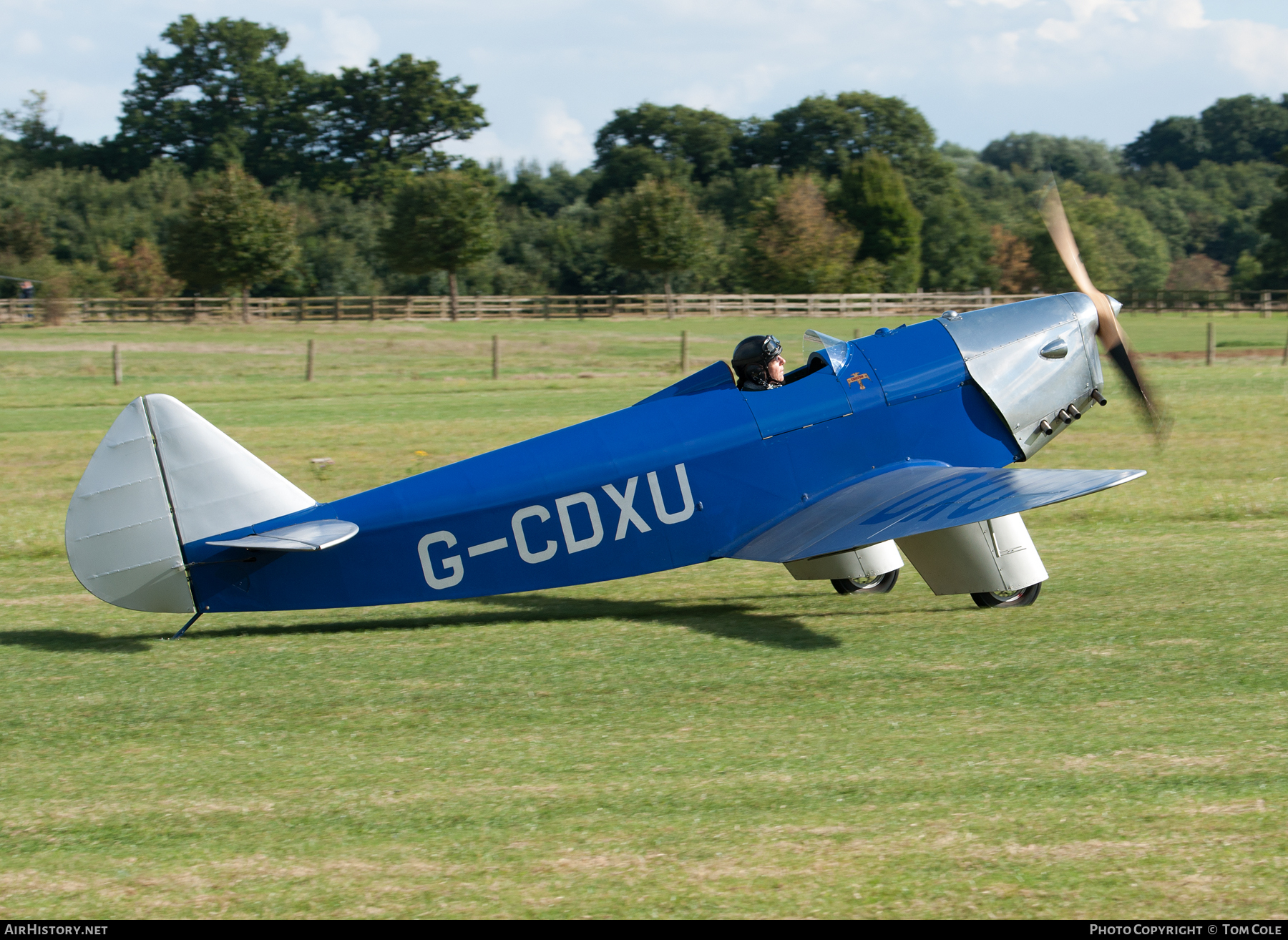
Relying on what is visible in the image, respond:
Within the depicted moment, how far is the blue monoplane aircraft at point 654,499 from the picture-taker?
7.82 meters

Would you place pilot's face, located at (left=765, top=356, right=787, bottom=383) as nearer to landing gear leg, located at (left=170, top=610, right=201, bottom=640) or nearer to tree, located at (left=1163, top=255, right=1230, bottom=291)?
landing gear leg, located at (left=170, top=610, right=201, bottom=640)

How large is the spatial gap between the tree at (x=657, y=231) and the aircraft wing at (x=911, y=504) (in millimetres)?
61324

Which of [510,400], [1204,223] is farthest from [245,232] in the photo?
[1204,223]

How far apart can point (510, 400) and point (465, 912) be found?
23243mm

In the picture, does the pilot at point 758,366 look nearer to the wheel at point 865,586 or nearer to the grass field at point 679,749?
the grass field at point 679,749

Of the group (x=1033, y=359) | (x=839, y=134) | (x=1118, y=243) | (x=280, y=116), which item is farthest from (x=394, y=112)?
(x=1033, y=359)

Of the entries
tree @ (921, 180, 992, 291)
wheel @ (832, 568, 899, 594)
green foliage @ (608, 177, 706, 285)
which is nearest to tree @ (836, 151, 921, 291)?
tree @ (921, 180, 992, 291)

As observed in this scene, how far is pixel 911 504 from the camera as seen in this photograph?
811 cm

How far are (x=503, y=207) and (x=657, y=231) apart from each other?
122ft

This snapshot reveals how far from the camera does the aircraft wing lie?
7562 mm

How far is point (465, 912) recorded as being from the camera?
436 centimetres

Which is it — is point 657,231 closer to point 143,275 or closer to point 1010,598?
point 143,275

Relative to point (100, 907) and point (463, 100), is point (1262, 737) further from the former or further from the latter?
point (463, 100)

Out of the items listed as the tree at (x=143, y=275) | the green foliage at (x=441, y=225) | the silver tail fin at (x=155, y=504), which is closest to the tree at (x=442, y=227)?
the green foliage at (x=441, y=225)
